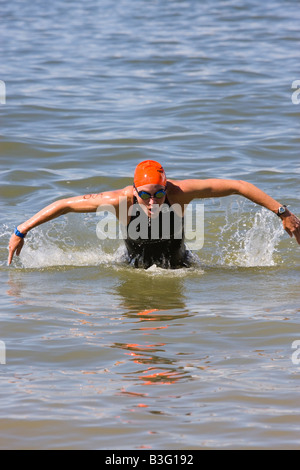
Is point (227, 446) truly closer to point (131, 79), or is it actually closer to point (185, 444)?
point (185, 444)

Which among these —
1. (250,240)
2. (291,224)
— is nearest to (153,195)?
(291,224)

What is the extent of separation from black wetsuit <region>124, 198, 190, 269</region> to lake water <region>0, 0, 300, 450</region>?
0.55 ft

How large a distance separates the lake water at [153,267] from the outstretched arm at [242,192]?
2.03ft

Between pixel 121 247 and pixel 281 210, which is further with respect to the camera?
pixel 121 247

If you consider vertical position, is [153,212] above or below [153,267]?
above

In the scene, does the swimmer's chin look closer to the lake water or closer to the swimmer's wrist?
the lake water

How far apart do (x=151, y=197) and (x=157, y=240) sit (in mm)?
791

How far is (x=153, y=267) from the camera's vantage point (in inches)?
302

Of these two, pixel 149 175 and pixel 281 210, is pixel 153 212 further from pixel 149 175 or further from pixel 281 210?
pixel 281 210

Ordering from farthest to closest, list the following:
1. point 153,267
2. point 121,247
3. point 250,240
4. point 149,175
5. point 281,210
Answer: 1. point 250,240
2. point 121,247
3. point 153,267
4. point 281,210
5. point 149,175

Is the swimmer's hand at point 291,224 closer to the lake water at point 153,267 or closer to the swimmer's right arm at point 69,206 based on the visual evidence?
the lake water at point 153,267

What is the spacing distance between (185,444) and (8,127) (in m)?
10.3

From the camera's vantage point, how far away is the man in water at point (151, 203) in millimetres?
6832

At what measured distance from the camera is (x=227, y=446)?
4.17m
